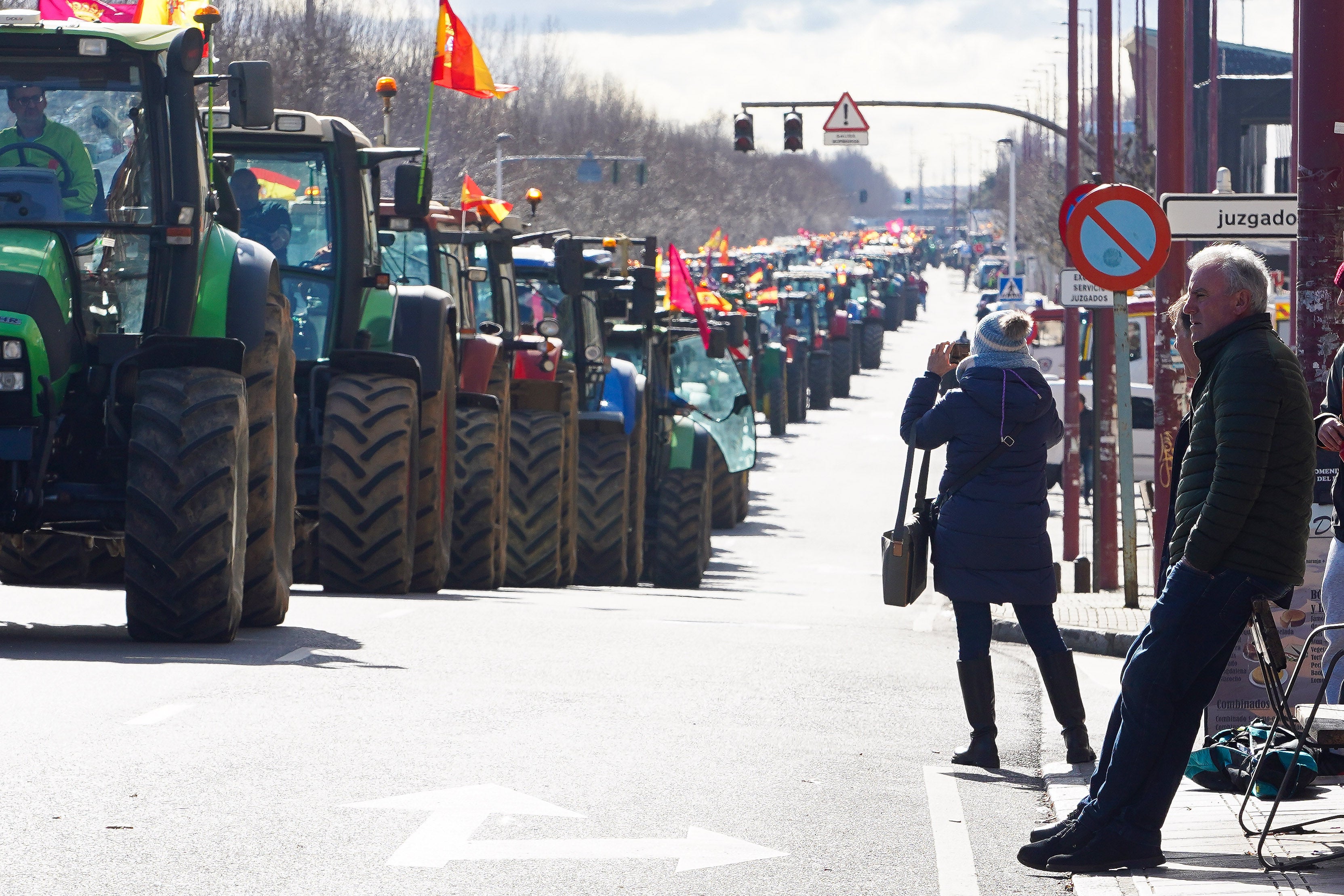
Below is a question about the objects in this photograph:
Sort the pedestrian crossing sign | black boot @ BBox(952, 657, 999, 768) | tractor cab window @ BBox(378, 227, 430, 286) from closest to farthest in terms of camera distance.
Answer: black boot @ BBox(952, 657, 999, 768), tractor cab window @ BBox(378, 227, 430, 286), the pedestrian crossing sign

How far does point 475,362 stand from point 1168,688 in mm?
10315

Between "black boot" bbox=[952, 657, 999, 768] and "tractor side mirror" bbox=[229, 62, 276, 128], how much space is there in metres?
3.97

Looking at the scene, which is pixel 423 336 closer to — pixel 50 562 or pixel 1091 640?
pixel 50 562

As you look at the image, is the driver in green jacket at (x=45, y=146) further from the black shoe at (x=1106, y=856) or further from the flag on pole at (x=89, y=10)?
the black shoe at (x=1106, y=856)

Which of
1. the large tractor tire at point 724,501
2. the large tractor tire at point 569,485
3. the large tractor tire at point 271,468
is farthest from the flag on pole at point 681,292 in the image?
the large tractor tire at point 271,468

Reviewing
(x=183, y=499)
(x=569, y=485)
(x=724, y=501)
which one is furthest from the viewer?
(x=724, y=501)

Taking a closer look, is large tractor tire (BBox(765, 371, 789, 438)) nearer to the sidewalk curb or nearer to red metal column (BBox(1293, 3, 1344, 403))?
the sidewalk curb

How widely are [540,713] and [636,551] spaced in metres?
10.6

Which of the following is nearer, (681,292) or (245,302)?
(245,302)

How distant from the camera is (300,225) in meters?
13.9

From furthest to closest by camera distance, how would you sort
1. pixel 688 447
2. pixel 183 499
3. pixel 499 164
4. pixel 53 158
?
pixel 499 164 < pixel 688 447 < pixel 53 158 < pixel 183 499

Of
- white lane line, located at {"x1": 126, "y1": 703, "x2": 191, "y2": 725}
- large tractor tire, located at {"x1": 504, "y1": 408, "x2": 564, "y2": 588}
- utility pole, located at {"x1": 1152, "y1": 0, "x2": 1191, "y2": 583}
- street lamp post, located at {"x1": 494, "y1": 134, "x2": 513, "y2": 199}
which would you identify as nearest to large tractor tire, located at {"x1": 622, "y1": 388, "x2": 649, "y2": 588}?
large tractor tire, located at {"x1": 504, "y1": 408, "x2": 564, "y2": 588}

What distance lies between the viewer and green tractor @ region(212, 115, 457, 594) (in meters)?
13.1

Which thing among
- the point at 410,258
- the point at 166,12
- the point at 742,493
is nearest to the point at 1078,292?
the point at 410,258
